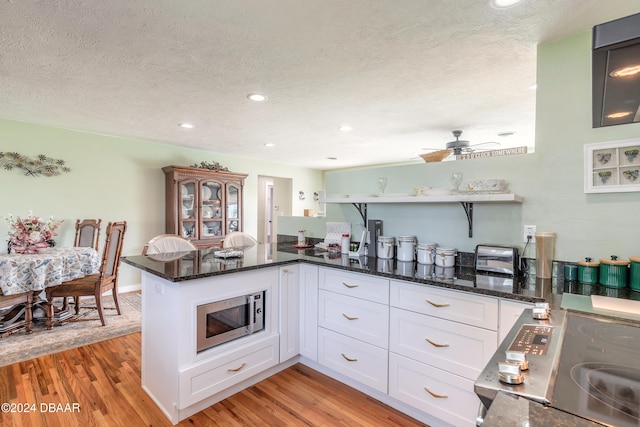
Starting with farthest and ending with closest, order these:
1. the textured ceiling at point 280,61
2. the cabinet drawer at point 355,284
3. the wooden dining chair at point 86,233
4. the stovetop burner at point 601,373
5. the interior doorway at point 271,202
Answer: the interior doorway at point 271,202 → the wooden dining chair at point 86,233 → the cabinet drawer at point 355,284 → the textured ceiling at point 280,61 → the stovetop burner at point 601,373

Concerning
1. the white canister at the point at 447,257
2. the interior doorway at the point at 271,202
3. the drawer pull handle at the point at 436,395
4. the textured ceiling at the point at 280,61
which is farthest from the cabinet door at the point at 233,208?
the drawer pull handle at the point at 436,395

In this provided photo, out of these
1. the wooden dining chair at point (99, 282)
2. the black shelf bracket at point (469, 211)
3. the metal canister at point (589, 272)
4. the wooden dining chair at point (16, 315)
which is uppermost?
the black shelf bracket at point (469, 211)

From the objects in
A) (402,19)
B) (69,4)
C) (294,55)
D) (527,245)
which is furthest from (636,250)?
(69,4)

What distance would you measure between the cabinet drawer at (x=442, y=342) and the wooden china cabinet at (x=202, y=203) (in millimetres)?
3347

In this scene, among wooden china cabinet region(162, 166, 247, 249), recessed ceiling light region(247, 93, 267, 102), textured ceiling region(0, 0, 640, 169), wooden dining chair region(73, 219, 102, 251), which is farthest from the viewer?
wooden china cabinet region(162, 166, 247, 249)

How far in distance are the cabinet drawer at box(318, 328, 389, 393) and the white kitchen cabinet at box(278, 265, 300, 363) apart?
22 centimetres

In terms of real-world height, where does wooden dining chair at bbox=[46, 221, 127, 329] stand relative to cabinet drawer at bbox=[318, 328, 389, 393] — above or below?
above

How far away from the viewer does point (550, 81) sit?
185 cm

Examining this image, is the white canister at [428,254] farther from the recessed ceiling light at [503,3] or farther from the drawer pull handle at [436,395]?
the recessed ceiling light at [503,3]

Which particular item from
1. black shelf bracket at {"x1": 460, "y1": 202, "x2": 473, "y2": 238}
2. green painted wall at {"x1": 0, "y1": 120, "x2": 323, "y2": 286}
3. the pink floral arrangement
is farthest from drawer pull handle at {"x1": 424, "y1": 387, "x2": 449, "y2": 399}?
green painted wall at {"x1": 0, "y1": 120, "x2": 323, "y2": 286}

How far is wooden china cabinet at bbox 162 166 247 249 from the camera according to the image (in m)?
4.71

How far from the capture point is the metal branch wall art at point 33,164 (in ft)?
11.8

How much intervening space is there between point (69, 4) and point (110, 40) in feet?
1.05

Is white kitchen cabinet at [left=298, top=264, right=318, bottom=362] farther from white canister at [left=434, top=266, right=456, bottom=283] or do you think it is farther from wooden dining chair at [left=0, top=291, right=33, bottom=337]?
wooden dining chair at [left=0, top=291, right=33, bottom=337]
